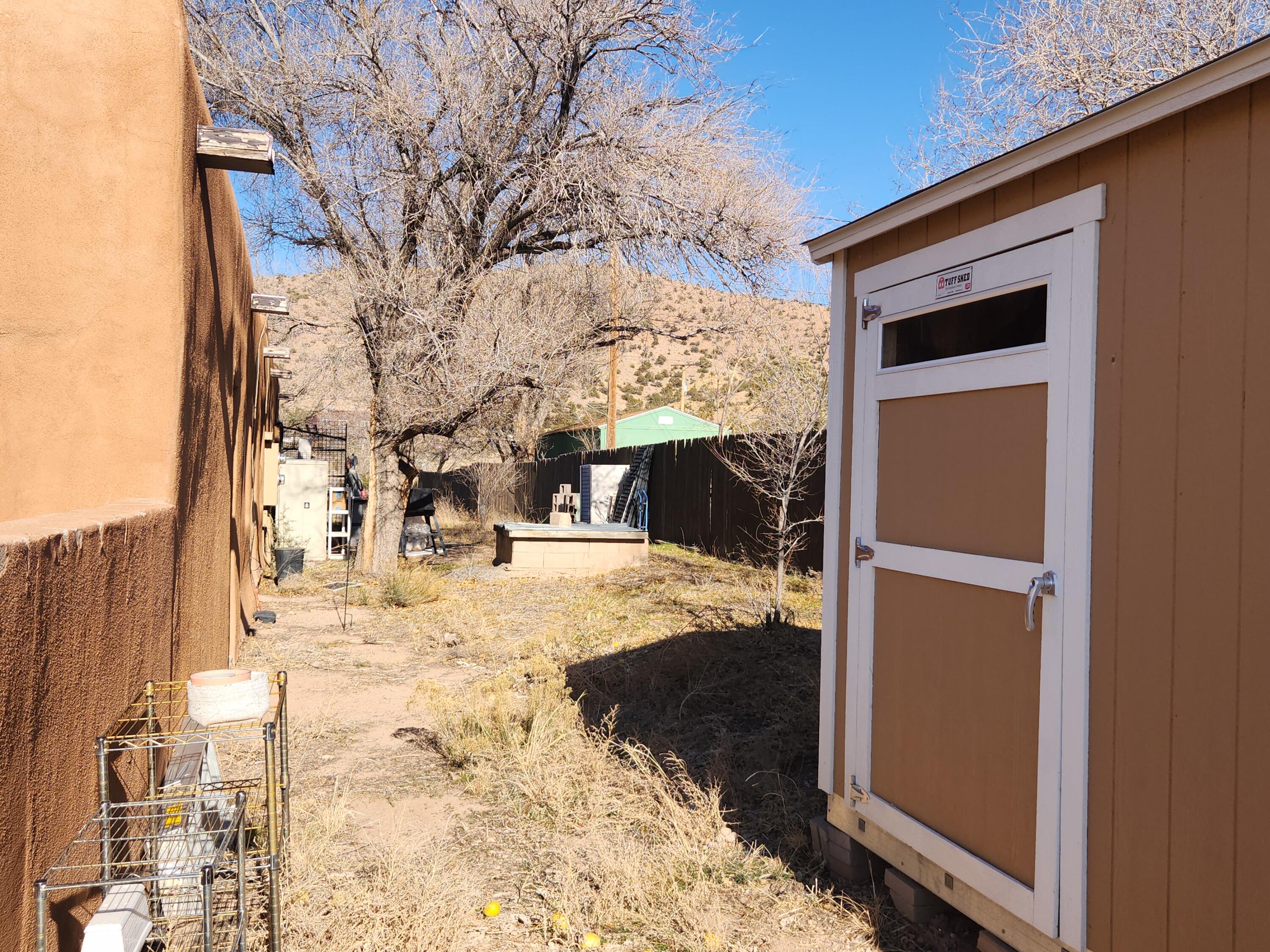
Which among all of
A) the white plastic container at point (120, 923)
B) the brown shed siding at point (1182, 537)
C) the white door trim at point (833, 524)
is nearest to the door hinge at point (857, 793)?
the white door trim at point (833, 524)

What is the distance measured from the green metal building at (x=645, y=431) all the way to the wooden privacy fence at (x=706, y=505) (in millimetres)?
10212

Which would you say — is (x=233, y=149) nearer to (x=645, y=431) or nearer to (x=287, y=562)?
(x=287, y=562)

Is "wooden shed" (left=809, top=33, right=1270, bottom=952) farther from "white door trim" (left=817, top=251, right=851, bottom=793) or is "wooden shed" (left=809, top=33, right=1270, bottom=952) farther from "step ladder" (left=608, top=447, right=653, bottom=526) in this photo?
"step ladder" (left=608, top=447, right=653, bottom=526)

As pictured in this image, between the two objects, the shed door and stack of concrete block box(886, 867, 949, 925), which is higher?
the shed door

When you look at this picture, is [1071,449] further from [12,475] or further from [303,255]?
[303,255]

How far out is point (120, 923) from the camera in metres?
2.34

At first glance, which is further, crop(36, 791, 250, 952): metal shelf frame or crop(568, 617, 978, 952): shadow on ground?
crop(568, 617, 978, 952): shadow on ground

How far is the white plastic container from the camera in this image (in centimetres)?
229

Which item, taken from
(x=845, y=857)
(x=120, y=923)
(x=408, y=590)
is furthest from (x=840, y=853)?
(x=408, y=590)

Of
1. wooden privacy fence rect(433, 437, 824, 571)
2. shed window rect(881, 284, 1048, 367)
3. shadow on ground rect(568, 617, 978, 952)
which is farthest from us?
wooden privacy fence rect(433, 437, 824, 571)

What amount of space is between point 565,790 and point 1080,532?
10.0 feet

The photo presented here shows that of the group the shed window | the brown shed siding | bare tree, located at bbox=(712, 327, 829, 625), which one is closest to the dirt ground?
the brown shed siding

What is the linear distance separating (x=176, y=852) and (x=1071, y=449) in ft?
11.2

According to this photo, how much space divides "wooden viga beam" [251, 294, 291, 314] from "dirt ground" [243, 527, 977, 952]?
9.77 feet
